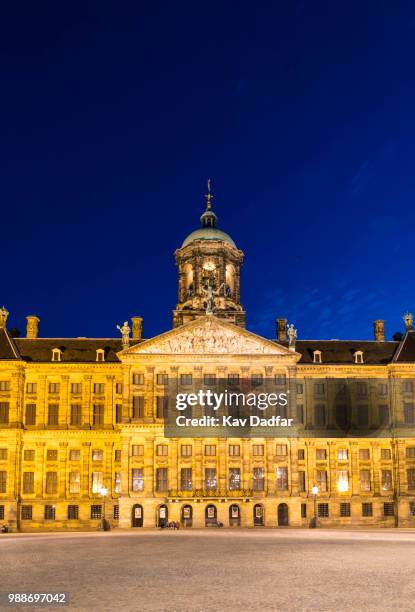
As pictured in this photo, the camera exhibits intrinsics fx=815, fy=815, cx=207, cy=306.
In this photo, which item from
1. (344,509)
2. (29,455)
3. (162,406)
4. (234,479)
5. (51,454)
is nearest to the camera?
(234,479)

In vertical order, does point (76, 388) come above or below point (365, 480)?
above

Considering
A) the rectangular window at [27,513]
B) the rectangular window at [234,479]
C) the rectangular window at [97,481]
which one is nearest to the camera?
the rectangular window at [234,479]

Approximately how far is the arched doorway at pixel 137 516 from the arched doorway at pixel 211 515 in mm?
5490

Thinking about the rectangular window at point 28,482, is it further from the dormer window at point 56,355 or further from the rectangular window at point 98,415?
the dormer window at point 56,355

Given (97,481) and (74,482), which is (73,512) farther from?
(97,481)

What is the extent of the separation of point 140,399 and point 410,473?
25215 mm

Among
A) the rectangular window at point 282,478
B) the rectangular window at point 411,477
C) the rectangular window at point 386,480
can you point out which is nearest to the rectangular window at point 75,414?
the rectangular window at point 282,478

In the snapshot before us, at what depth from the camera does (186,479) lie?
7019cm

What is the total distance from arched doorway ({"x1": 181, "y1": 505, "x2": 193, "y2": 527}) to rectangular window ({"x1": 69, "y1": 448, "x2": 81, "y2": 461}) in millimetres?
11764

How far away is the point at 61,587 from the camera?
2123 centimetres

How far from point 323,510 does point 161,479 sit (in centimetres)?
1498

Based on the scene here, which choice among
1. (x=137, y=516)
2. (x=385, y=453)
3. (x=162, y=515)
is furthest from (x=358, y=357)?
(x=137, y=516)

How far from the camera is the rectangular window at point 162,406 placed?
71000 millimetres

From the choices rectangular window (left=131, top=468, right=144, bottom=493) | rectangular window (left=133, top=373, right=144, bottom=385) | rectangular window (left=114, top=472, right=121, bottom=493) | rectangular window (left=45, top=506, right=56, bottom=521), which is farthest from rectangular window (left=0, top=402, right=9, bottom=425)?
rectangular window (left=131, top=468, right=144, bottom=493)
